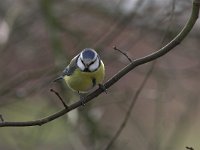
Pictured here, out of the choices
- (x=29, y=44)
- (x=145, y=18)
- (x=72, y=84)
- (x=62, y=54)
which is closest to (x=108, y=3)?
(x=145, y=18)

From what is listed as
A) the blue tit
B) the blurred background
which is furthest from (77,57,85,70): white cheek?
the blurred background

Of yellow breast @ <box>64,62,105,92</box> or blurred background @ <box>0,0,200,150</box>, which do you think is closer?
yellow breast @ <box>64,62,105,92</box>

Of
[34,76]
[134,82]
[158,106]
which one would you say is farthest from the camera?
[134,82]

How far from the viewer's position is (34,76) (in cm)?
398

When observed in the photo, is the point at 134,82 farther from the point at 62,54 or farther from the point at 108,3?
the point at 62,54

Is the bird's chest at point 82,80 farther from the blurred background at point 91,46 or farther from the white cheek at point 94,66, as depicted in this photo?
the blurred background at point 91,46

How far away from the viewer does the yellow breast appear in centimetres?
262

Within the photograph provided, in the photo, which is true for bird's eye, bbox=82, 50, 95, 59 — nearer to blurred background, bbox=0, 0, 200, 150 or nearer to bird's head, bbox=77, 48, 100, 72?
bird's head, bbox=77, 48, 100, 72

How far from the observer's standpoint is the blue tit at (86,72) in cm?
262

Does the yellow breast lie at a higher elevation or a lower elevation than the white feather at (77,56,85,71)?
lower

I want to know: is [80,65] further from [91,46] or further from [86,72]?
[91,46]

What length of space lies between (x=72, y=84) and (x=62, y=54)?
39.6 inches

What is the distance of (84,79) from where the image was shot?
2.69 meters

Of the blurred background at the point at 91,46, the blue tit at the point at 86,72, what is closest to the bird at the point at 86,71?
the blue tit at the point at 86,72
